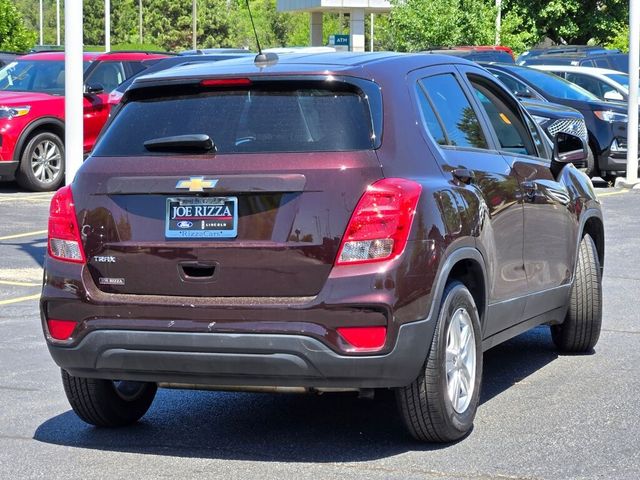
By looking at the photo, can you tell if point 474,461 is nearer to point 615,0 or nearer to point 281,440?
point 281,440

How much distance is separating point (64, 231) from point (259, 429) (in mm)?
1308

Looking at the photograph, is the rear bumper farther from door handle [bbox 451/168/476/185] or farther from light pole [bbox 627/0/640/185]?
light pole [bbox 627/0/640/185]

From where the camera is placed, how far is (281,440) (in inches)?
244

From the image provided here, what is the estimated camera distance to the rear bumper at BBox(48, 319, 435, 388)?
5.48 m

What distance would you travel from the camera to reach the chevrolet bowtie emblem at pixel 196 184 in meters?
5.69

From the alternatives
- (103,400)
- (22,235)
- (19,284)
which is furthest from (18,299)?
(103,400)

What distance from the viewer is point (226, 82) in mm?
5977

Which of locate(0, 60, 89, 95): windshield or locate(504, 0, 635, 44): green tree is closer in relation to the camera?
locate(0, 60, 89, 95): windshield

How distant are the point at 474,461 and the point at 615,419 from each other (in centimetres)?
103

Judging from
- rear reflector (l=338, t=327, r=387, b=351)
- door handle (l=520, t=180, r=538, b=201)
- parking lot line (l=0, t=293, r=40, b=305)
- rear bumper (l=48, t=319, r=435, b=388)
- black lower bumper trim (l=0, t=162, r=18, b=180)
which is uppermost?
door handle (l=520, t=180, r=538, b=201)

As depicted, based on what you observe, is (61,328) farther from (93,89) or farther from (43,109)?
(93,89)

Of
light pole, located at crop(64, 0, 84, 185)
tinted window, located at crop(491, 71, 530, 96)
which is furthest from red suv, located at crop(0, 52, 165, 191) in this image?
light pole, located at crop(64, 0, 84, 185)

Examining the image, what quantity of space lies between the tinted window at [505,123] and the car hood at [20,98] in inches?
474

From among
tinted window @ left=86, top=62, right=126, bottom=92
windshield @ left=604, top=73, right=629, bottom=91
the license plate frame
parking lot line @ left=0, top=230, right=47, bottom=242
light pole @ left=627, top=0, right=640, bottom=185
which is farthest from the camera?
windshield @ left=604, top=73, right=629, bottom=91
